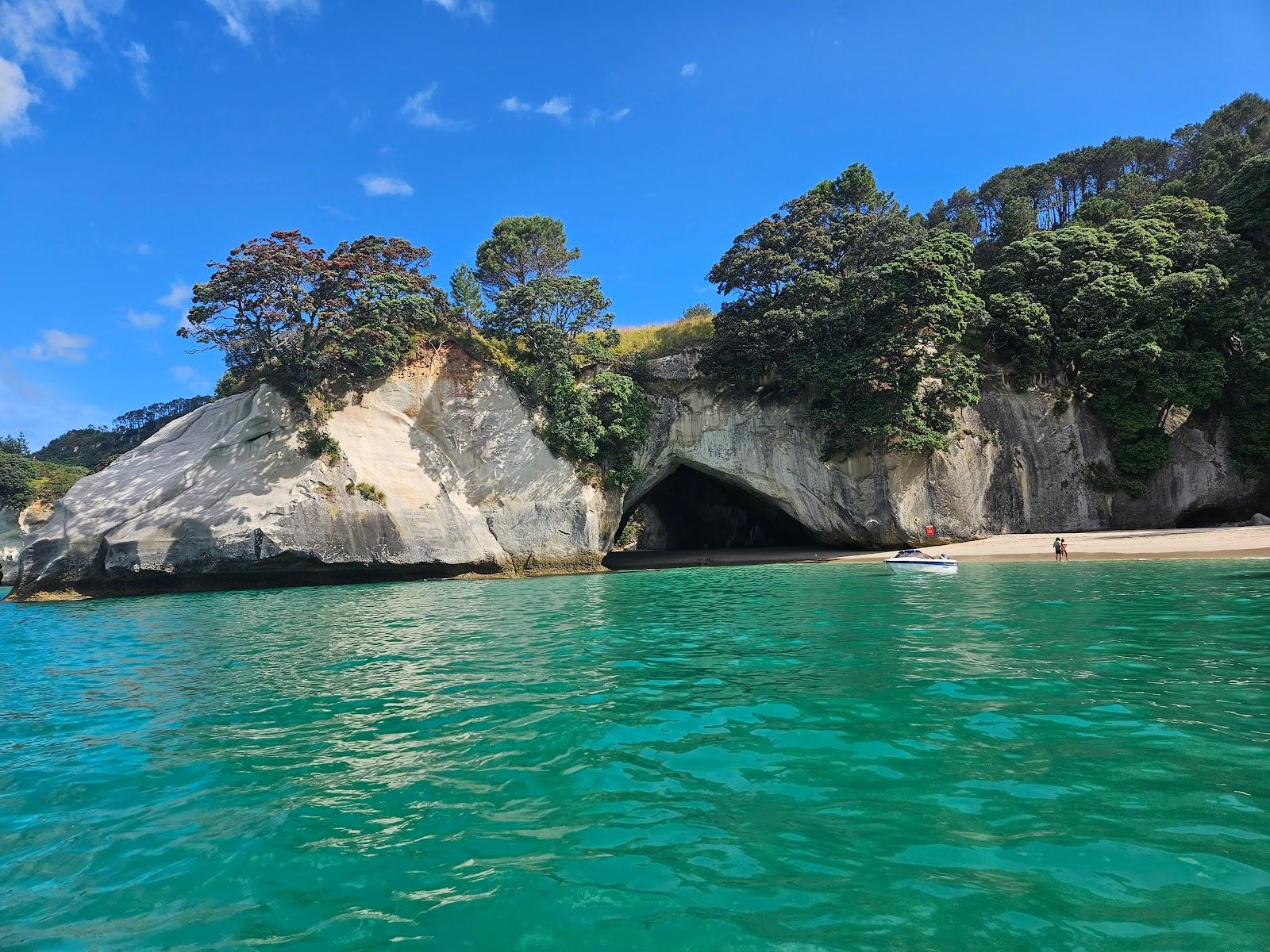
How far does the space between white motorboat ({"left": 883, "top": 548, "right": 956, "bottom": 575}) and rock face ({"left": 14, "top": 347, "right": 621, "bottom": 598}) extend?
1523 cm

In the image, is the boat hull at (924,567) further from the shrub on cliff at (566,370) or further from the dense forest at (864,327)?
the shrub on cliff at (566,370)

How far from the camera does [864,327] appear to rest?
3120cm

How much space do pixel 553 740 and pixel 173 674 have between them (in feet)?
25.2

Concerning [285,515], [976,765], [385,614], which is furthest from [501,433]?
[976,765]

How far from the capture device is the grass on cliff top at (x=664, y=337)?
37.0 m

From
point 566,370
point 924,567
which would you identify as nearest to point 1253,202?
point 924,567

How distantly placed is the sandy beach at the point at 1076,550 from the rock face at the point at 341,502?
598 centimetres

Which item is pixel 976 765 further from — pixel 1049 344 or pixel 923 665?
pixel 1049 344

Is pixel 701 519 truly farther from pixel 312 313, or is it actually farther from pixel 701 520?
pixel 312 313

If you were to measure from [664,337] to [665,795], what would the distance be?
119 feet

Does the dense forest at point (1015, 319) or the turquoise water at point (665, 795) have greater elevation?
the dense forest at point (1015, 319)

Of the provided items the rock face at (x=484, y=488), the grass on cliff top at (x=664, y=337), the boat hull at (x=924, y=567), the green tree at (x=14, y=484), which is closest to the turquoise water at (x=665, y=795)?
the boat hull at (x=924, y=567)

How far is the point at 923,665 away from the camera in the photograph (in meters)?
8.48

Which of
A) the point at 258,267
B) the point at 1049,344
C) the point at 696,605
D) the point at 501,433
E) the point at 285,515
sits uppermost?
the point at 258,267
